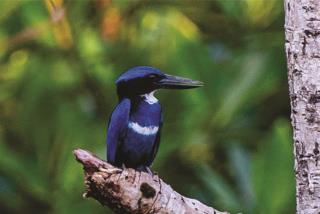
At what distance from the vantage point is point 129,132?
335 cm

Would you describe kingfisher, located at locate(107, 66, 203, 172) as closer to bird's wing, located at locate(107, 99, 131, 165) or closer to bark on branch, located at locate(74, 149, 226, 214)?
bird's wing, located at locate(107, 99, 131, 165)

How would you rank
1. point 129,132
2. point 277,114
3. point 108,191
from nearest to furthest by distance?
point 108,191 < point 129,132 < point 277,114

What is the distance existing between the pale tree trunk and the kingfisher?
493 mm

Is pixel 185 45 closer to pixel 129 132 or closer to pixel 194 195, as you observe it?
pixel 194 195

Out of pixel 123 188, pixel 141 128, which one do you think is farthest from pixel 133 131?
pixel 123 188

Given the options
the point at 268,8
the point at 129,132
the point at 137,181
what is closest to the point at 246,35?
the point at 268,8

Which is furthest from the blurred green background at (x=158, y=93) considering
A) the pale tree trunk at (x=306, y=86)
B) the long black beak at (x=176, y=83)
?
the pale tree trunk at (x=306, y=86)

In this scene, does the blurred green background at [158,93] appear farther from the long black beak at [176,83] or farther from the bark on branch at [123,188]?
the bark on branch at [123,188]

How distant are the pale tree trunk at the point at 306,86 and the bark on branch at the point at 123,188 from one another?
323 millimetres

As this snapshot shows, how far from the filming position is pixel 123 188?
2750mm

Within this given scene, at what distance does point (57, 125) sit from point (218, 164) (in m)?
0.74

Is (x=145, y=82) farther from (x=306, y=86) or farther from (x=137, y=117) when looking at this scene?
(x=306, y=86)

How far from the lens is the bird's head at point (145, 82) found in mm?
3305

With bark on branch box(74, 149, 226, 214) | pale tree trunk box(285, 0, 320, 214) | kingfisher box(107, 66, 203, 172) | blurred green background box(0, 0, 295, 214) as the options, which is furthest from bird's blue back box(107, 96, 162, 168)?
blurred green background box(0, 0, 295, 214)
